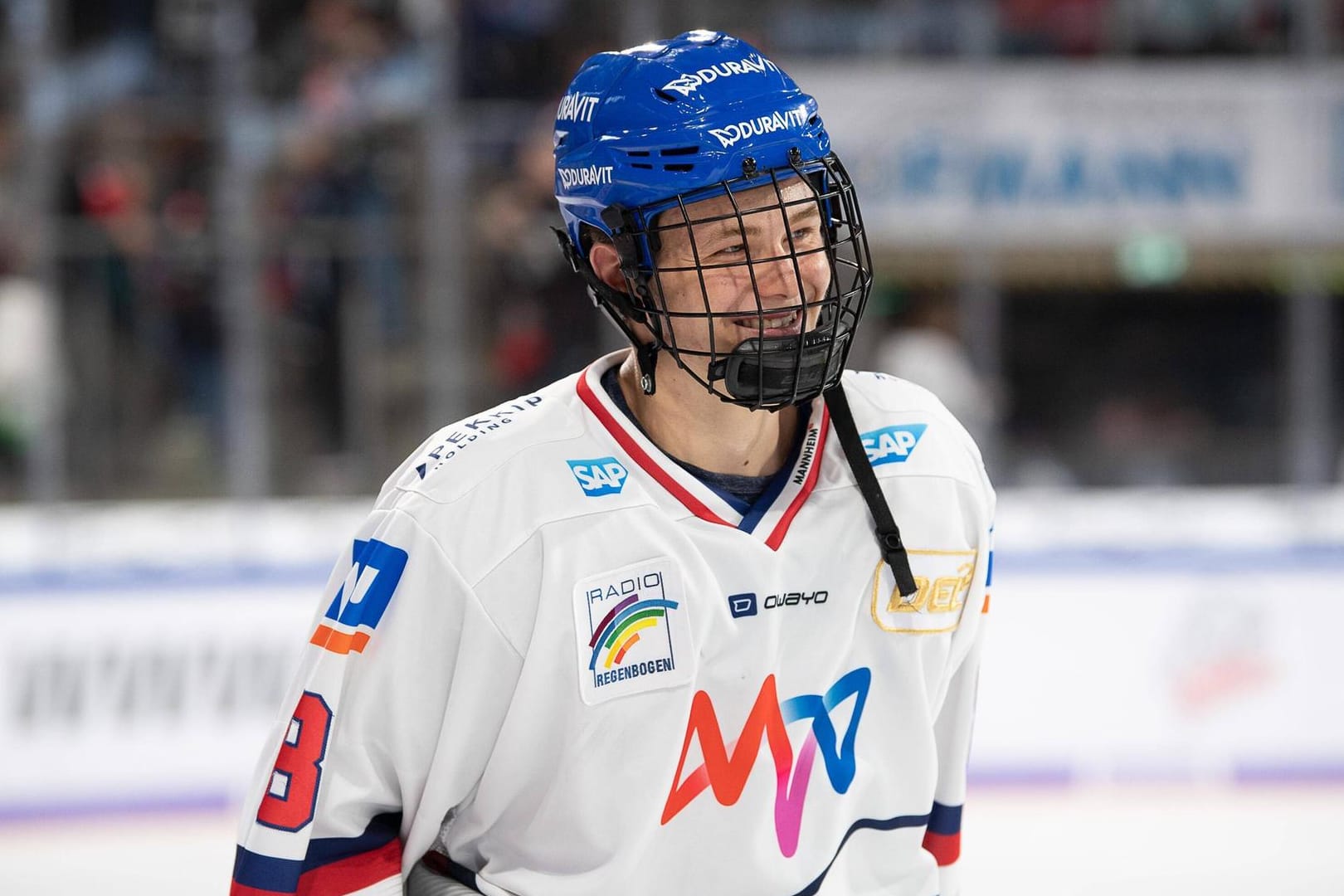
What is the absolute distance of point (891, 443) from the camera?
57.5 inches

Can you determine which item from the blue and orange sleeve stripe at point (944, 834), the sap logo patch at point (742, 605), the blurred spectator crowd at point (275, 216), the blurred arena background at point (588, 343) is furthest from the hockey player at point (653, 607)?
the blurred spectator crowd at point (275, 216)

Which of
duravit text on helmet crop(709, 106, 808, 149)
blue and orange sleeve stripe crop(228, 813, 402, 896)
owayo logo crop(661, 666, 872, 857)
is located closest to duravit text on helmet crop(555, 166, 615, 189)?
duravit text on helmet crop(709, 106, 808, 149)

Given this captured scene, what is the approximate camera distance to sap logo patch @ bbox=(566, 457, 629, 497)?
132cm

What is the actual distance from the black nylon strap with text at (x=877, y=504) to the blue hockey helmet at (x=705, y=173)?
10 centimetres

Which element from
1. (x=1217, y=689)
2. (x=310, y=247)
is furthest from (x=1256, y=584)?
(x=310, y=247)

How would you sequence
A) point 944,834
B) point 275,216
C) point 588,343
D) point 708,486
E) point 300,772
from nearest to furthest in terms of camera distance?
point 300,772, point 708,486, point 944,834, point 275,216, point 588,343

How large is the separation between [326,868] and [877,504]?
1.92ft

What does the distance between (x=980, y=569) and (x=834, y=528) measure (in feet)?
0.62

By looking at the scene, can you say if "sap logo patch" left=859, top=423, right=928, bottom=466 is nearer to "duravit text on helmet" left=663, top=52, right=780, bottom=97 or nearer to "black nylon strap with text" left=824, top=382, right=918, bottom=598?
"black nylon strap with text" left=824, top=382, right=918, bottom=598

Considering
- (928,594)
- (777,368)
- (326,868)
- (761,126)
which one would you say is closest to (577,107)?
(761,126)

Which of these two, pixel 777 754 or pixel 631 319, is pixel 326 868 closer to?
pixel 777 754

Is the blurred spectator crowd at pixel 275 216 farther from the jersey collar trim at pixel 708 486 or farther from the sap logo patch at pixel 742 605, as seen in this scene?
the sap logo patch at pixel 742 605

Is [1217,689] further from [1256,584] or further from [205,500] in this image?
[205,500]

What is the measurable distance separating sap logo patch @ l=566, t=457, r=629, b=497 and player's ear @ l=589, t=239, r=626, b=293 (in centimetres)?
18
